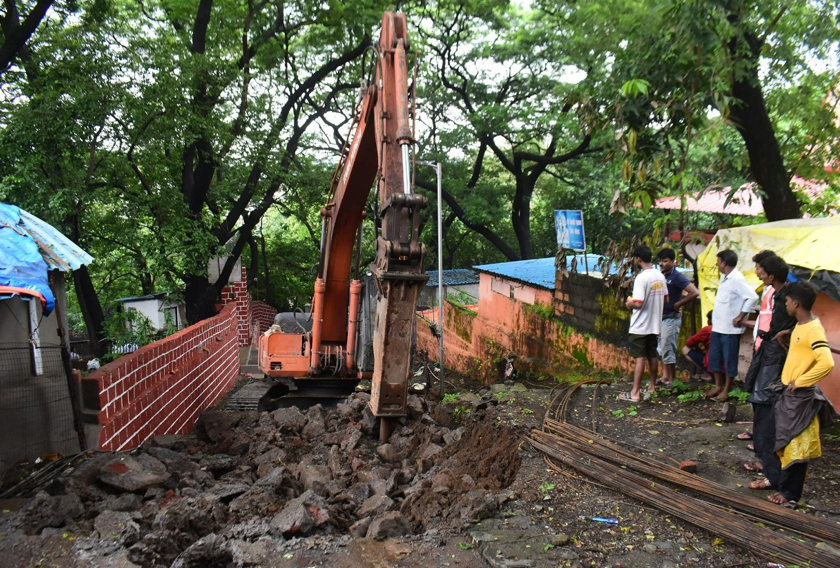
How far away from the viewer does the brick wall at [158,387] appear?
5.86m

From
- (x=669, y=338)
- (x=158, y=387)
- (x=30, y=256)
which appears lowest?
(x=158, y=387)

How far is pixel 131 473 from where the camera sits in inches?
203

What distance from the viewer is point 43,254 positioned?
555cm

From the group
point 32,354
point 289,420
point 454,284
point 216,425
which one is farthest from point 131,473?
point 454,284

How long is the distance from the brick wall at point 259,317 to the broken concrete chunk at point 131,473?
14.5 meters

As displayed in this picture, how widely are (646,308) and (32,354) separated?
5911 mm

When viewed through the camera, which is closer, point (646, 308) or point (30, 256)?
point (30, 256)

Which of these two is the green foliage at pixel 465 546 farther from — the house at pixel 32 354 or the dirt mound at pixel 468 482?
the house at pixel 32 354

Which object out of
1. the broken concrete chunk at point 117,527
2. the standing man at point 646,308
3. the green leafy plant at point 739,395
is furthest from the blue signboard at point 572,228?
the broken concrete chunk at point 117,527

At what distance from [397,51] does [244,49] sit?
7773mm

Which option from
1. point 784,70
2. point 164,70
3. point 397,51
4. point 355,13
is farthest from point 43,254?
point 355,13

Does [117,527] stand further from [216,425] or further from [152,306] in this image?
[152,306]

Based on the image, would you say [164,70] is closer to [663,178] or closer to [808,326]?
[663,178]

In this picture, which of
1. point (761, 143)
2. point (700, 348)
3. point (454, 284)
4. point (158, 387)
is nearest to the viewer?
point (700, 348)
